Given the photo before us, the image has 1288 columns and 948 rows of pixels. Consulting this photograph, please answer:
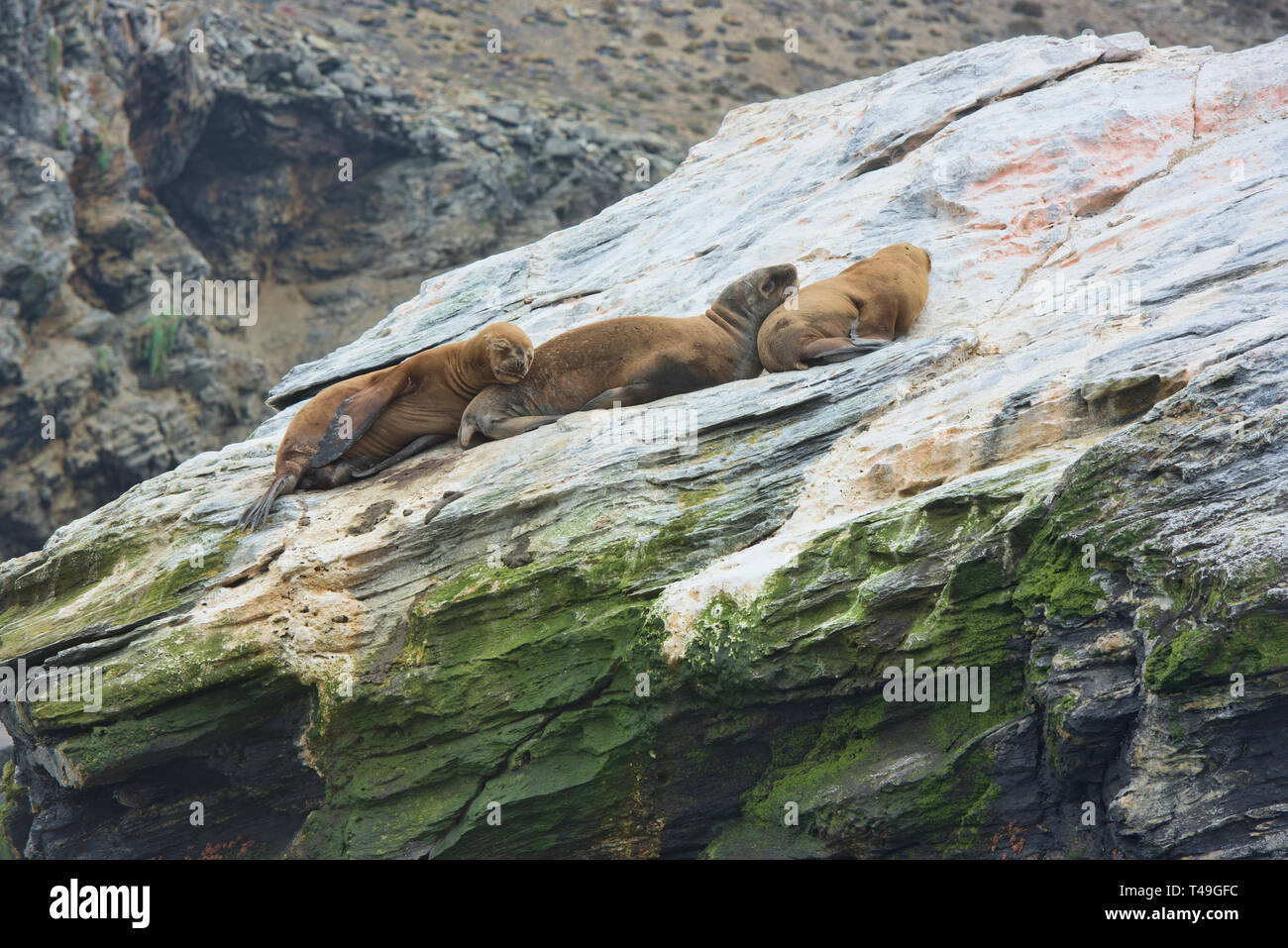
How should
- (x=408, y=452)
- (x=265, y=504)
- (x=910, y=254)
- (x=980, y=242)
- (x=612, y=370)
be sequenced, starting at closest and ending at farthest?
(x=265, y=504)
(x=612, y=370)
(x=408, y=452)
(x=910, y=254)
(x=980, y=242)

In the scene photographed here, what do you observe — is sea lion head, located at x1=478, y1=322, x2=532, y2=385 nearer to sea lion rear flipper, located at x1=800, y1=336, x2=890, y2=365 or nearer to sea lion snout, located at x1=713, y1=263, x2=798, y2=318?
sea lion snout, located at x1=713, y1=263, x2=798, y2=318

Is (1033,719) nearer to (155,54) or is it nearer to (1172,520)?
(1172,520)

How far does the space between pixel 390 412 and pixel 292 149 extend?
33065 millimetres

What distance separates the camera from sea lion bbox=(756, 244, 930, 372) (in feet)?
30.8

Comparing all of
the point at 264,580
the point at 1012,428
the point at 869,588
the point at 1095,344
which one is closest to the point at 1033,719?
the point at 869,588

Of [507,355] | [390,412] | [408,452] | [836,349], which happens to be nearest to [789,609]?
[836,349]

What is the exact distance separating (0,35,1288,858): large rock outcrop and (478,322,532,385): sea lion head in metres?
0.67

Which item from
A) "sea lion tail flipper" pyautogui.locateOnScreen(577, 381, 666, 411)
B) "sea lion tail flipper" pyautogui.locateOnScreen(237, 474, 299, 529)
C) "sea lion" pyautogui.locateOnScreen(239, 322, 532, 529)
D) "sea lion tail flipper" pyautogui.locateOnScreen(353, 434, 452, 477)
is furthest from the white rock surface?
"sea lion tail flipper" pyautogui.locateOnScreen(237, 474, 299, 529)

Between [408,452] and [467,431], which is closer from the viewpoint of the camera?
[467,431]

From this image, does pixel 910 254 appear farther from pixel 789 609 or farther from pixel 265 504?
pixel 265 504

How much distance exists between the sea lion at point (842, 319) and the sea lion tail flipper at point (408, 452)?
2.72m

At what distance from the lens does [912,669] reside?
6.73m

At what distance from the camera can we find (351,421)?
9633mm

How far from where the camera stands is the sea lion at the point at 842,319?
9383 mm
